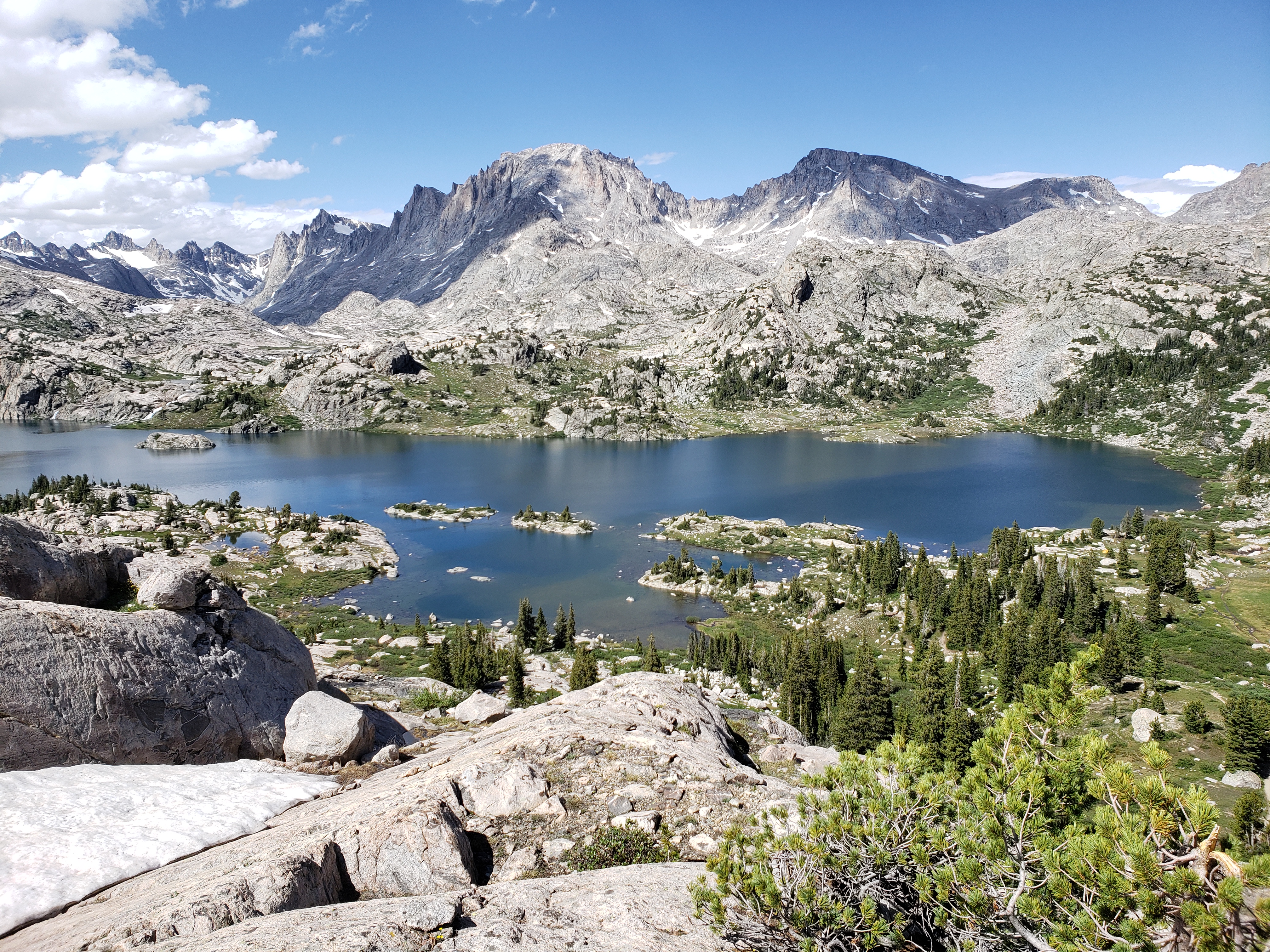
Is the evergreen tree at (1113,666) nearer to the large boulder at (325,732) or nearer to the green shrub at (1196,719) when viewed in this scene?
the green shrub at (1196,719)

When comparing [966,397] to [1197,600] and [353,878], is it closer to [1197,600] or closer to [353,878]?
[1197,600]

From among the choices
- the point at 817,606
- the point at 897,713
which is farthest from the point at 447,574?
the point at 897,713

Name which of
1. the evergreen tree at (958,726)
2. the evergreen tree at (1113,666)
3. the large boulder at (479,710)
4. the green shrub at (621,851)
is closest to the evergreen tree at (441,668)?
the large boulder at (479,710)

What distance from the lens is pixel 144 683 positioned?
15117 millimetres

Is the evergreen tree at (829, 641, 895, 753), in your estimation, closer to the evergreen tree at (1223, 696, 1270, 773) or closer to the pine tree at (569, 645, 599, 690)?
the evergreen tree at (1223, 696, 1270, 773)

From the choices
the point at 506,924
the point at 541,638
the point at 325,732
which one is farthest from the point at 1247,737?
the point at 541,638

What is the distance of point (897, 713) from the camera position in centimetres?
3672

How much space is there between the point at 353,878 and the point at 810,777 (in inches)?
283

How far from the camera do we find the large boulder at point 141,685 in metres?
13.1

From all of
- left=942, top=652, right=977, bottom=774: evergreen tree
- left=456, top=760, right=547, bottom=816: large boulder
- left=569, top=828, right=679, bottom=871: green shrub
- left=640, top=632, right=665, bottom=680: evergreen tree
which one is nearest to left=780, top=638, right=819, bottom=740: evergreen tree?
left=640, top=632, right=665, bottom=680: evergreen tree

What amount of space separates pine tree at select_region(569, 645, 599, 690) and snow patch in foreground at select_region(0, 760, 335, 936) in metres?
23.4

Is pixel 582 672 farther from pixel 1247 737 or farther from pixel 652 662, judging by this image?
pixel 1247 737

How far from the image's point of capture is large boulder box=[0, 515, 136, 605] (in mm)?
17594

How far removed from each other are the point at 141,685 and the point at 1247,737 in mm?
39529
